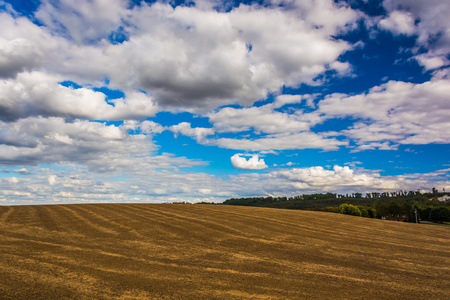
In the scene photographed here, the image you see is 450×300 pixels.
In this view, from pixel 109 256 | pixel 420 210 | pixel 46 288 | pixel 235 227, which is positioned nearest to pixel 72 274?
pixel 46 288

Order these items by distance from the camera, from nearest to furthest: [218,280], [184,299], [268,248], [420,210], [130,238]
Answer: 1. [184,299]
2. [218,280]
3. [268,248]
4. [130,238]
5. [420,210]

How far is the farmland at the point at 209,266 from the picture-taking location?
12219 mm

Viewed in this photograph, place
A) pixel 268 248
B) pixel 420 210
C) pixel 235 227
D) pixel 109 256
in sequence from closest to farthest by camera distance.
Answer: pixel 109 256 < pixel 268 248 < pixel 235 227 < pixel 420 210

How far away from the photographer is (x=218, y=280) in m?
13.6

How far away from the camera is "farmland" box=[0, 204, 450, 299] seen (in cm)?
1222

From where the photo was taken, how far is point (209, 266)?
16.2 m

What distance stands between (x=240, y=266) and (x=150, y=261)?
562 centimetres

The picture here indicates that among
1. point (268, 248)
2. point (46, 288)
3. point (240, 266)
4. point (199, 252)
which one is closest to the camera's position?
point (46, 288)

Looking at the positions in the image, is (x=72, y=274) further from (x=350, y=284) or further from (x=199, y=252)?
(x=350, y=284)

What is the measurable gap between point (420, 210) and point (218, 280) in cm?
13517

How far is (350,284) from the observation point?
45.2 feet

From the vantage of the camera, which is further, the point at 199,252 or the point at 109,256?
the point at 199,252

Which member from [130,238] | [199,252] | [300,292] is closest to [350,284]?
[300,292]

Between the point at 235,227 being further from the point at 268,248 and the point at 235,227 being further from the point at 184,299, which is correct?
the point at 184,299
